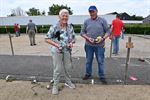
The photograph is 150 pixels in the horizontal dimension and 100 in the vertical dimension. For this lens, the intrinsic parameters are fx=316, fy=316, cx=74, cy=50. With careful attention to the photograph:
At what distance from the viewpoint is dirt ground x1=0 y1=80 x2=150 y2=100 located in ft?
20.7

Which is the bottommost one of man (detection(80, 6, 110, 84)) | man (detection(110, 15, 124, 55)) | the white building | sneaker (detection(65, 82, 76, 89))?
the white building

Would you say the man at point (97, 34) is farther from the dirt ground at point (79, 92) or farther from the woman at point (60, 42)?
the woman at point (60, 42)

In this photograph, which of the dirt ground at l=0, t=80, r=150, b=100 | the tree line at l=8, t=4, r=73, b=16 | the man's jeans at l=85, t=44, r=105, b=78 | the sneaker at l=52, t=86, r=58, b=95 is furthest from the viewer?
the tree line at l=8, t=4, r=73, b=16

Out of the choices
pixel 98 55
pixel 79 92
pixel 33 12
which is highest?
pixel 98 55

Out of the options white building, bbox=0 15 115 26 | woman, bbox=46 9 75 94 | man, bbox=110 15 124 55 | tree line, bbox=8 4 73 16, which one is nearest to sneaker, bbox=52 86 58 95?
woman, bbox=46 9 75 94

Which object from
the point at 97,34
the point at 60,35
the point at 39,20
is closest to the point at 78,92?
the point at 60,35

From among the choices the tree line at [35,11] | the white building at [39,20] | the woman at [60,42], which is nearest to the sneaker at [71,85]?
the woman at [60,42]

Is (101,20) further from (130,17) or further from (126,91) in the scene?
(130,17)

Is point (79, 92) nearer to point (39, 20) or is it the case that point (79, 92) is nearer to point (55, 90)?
point (55, 90)

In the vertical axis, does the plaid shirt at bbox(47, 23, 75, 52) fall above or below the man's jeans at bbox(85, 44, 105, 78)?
above

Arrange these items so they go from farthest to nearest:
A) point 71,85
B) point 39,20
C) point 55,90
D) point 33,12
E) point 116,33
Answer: point 33,12 → point 39,20 → point 116,33 → point 71,85 → point 55,90

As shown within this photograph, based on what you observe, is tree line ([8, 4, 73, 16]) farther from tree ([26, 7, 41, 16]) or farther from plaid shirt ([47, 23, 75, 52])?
plaid shirt ([47, 23, 75, 52])

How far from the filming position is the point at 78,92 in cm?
665

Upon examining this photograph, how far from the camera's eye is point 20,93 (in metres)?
6.62
